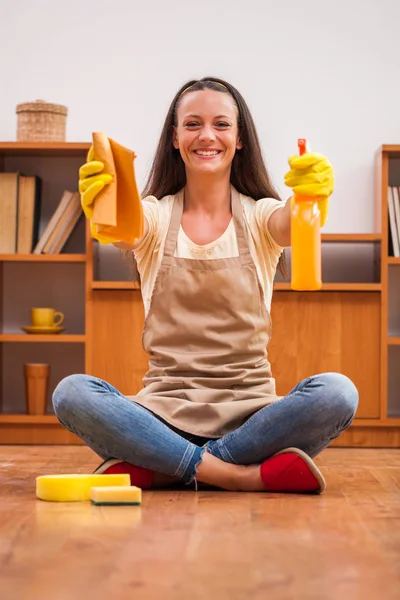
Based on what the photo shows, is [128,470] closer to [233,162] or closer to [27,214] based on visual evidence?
[233,162]

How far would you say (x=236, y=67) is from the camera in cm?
341

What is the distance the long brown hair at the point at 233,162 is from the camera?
2.12 metres

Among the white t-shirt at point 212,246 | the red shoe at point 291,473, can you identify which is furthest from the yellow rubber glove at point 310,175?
the red shoe at point 291,473

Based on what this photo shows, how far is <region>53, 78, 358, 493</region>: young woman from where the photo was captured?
183 centimetres

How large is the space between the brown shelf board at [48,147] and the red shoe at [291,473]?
165cm

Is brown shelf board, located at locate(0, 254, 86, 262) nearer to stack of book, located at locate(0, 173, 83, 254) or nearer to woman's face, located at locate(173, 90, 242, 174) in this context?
stack of book, located at locate(0, 173, 83, 254)

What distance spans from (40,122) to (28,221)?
34cm

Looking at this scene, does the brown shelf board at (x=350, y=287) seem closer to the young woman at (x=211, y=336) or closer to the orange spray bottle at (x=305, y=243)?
the young woman at (x=211, y=336)

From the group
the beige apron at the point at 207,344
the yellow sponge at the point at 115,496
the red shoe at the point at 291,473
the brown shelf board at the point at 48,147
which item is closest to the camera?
the yellow sponge at the point at 115,496

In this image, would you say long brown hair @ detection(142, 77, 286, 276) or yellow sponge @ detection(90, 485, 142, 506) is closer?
yellow sponge @ detection(90, 485, 142, 506)

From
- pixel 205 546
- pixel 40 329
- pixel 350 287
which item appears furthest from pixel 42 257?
pixel 205 546

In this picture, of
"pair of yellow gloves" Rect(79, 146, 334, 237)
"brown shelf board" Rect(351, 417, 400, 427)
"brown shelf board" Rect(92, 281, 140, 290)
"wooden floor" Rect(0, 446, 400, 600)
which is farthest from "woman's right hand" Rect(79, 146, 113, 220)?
"brown shelf board" Rect(351, 417, 400, 427)

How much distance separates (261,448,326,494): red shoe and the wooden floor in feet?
0.13

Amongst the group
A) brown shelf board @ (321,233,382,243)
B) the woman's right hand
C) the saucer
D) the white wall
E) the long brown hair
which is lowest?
the saucer
